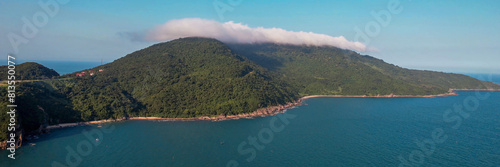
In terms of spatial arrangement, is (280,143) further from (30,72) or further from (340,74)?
(340,74)

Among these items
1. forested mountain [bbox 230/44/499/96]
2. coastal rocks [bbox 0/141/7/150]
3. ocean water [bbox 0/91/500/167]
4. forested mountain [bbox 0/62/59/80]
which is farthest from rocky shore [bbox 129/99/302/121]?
forested mountain [bbox 230/44/499/96]

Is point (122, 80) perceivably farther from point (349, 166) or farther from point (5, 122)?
point (349, 166)

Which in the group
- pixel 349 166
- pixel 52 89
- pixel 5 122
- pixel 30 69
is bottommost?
pixel 349 166

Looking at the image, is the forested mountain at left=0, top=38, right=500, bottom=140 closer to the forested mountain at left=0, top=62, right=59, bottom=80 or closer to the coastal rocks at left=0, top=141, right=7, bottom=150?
the forested mountain at left=0, top=62, right=59, bottom=80

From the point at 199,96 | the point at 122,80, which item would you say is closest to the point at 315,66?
the point at 199,96

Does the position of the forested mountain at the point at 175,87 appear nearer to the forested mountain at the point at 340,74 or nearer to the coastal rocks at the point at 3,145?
the forested mountain at the point at 340,74

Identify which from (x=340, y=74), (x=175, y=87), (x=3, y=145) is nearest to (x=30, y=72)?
(x=3, y=145)
